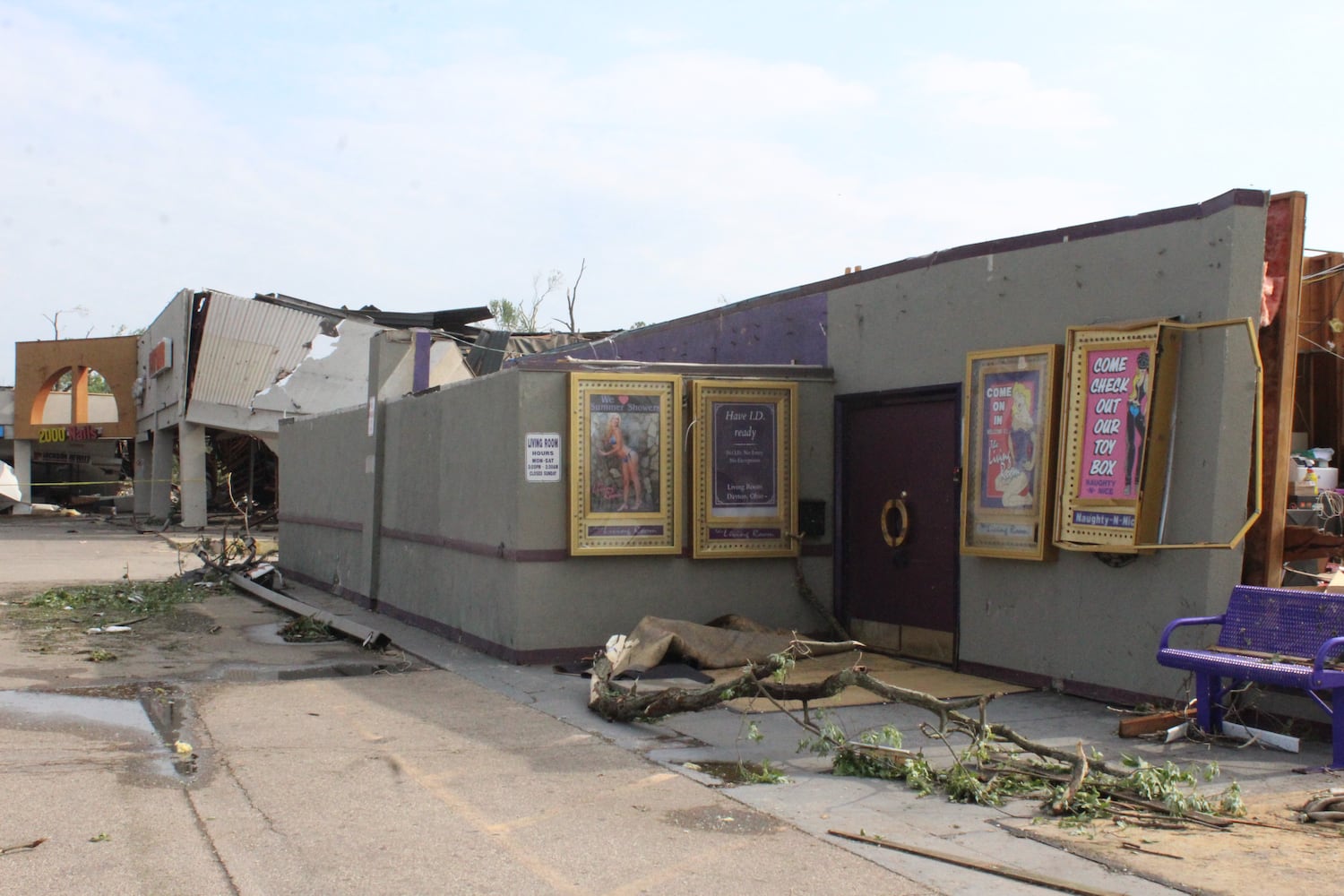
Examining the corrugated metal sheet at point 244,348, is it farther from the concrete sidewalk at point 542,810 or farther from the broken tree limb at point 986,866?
the broken tree limb at point 986,866

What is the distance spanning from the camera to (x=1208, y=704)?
7383 millimetres

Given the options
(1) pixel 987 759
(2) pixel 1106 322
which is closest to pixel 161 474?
(2) pixel 1106 322

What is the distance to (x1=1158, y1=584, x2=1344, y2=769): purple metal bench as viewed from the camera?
6605mm

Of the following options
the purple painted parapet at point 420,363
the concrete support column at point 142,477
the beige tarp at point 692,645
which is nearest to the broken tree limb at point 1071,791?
the beige tarp at point 692,645

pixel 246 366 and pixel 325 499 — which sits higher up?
pixel 246 366

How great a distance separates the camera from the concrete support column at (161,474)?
38312 mm

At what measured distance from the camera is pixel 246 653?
38.4 ft

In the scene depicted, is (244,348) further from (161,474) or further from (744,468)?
(744,468)

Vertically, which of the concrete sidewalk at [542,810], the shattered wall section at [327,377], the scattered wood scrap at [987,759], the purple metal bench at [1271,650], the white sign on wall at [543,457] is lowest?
the concrete sidewalk at [542,810]

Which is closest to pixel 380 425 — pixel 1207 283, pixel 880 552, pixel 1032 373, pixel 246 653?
pixel 246 653

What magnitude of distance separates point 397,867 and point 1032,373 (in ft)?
19.9

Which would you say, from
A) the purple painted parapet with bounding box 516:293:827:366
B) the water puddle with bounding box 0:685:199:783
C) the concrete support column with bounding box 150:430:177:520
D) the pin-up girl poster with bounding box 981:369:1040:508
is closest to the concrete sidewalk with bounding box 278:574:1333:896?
the pin-up girl poster with bounding box 981:369:1040:508

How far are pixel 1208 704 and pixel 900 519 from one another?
3608 mm

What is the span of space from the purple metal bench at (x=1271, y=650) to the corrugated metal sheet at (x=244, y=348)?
2959cm
